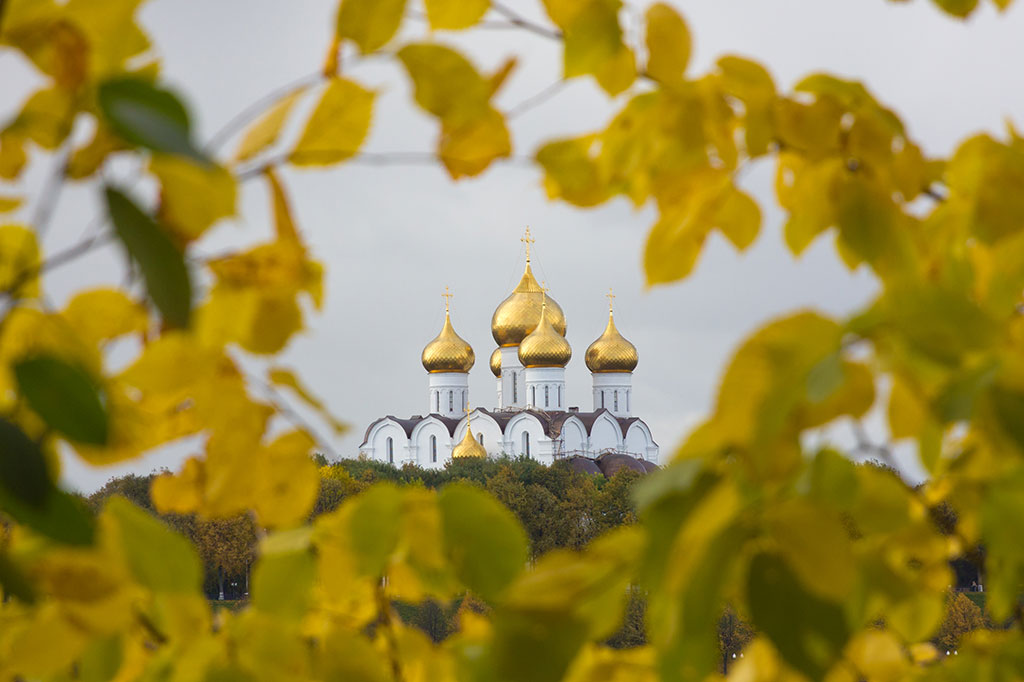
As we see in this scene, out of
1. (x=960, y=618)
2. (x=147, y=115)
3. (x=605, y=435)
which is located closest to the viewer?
(x=147, y=115)

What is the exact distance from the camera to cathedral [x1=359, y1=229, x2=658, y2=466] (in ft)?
76.2

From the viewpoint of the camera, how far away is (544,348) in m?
22.2

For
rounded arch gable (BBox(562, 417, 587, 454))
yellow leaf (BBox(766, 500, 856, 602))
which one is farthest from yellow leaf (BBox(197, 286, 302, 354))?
rounded arch gable (BBox(562, 417, 587, 454))

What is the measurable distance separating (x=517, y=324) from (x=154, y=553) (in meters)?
23.0

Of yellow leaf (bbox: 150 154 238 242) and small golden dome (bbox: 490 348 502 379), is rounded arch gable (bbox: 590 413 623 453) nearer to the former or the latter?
small golden dome (bbox: 490 348 502 379)

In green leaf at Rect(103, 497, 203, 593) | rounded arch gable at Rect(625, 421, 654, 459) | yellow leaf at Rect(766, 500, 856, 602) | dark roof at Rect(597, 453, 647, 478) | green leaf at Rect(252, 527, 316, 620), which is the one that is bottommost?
rounded arch gable at Rect(625, 421, 654, 459)

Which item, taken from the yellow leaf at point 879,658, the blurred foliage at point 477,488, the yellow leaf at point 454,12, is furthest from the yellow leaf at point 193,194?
the yellow leaf at point 879,658

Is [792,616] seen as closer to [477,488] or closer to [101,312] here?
[477,488]

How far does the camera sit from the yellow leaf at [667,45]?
1.64ft

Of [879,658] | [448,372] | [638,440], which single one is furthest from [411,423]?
[879,658]

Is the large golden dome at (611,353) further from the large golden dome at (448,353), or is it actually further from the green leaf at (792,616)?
the green leaf at (792,616)

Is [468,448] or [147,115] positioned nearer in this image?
[147,115]

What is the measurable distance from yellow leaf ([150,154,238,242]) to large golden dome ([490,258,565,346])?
22738 millimetres

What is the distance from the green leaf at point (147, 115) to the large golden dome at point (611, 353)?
23828 millimetres
